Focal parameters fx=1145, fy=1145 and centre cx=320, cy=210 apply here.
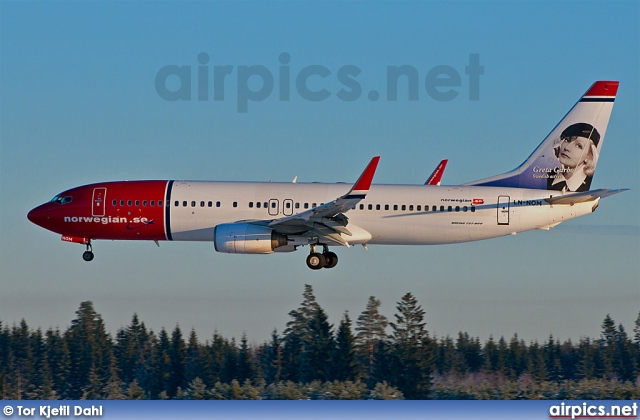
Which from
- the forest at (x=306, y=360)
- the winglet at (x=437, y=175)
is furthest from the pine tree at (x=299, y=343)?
the winglet at (x=437, y=175)

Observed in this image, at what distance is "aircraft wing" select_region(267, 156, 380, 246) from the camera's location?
2042 inches

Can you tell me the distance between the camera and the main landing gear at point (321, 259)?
56969 mm

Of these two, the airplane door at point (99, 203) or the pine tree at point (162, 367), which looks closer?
the airplane door at point (99, 203)

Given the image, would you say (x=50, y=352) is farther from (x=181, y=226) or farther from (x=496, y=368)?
(x=181, y=226)

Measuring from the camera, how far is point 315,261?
5691 cm

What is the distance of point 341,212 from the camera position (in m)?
54.4

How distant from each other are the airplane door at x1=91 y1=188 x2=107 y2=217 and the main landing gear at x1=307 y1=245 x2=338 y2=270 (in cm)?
1062

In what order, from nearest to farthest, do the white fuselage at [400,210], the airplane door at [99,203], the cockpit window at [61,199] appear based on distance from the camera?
1. the white fuselage at [400,210]
2. the airplane door at [99,203]
3. the cockpit window at [61,199]

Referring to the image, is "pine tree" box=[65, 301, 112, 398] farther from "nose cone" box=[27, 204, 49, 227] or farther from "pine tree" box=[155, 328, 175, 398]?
"nose cone" box=[27, 204, 49, 227]

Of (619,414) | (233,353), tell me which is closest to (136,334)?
(233,353)

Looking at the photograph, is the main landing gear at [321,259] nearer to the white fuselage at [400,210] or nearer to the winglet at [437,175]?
the white fuselage at [400,210]

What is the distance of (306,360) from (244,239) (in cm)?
3825

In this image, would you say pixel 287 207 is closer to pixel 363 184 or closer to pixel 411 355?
pixel 363 184

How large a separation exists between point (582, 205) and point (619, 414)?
52.3 ft
